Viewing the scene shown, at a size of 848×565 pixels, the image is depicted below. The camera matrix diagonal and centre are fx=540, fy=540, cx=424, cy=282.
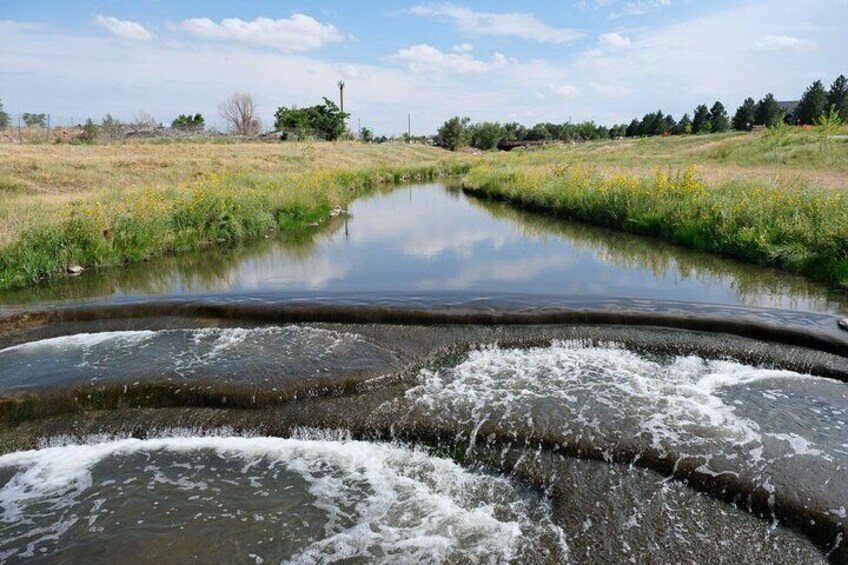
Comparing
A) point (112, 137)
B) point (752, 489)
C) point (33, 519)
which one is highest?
point (112, 137)

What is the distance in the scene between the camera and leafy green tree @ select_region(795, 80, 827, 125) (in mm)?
52125

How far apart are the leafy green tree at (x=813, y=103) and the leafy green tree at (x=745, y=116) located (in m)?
5.78

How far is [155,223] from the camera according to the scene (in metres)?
13.2

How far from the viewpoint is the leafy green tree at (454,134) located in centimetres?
7644

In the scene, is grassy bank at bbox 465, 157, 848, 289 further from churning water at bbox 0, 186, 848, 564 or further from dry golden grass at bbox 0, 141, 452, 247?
dry golden grass at bbox 0, 141, 452, 247

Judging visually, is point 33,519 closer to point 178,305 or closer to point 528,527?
point 528,527

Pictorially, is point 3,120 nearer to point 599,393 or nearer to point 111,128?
point 111,128

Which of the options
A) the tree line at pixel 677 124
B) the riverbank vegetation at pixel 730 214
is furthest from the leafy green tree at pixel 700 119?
the riverbank vegetation at pixel 730 214

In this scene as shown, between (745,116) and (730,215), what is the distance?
59.3 meters

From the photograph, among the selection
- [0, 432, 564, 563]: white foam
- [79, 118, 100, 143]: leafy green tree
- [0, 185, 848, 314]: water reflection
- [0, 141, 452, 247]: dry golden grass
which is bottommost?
[0, 432, 564, 563]: white foam

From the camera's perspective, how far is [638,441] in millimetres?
4836

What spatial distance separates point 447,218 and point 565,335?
12963 mm

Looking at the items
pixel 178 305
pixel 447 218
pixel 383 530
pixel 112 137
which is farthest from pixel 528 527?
pixel 112 137

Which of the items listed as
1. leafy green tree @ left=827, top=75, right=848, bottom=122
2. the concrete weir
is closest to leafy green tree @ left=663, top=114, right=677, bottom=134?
leafy green tree @ left=827, top=75, right=848, bottom=122
